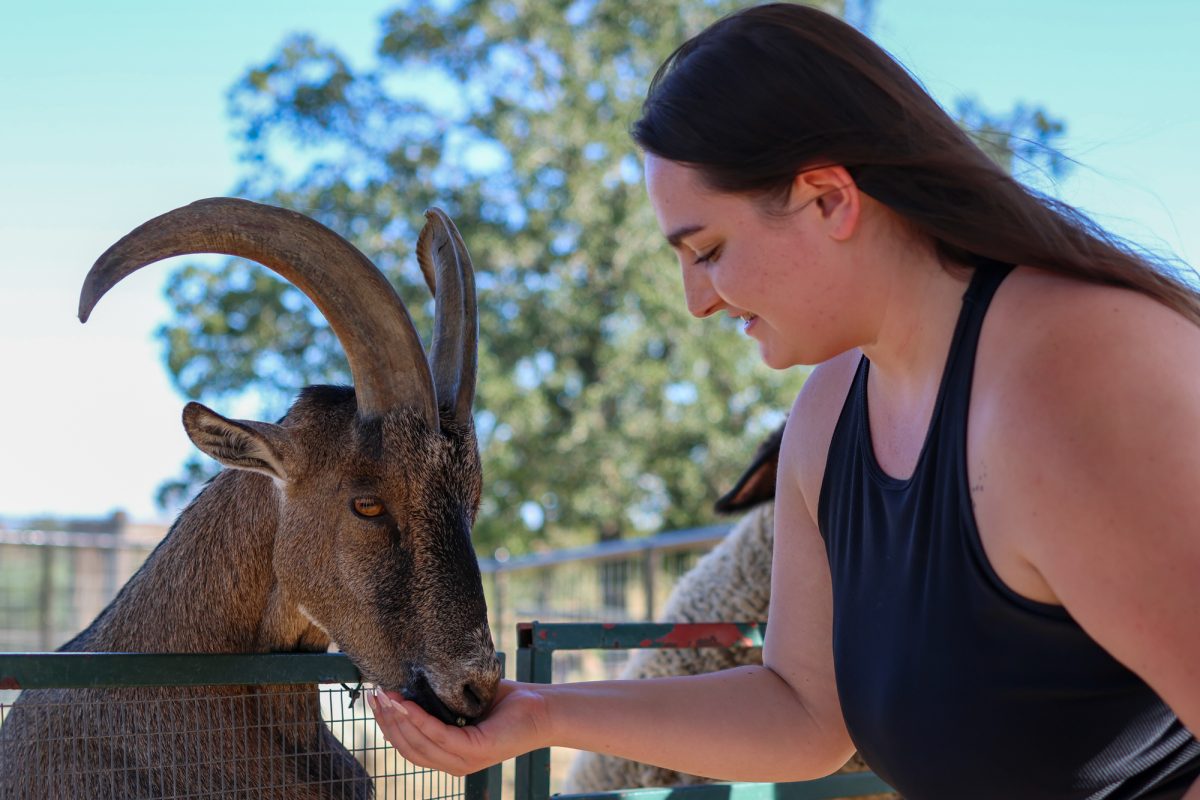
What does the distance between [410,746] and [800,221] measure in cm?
123

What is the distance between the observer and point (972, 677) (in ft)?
5.73

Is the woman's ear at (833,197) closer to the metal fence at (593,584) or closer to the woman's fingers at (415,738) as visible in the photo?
the woman's fingers at (415,738)

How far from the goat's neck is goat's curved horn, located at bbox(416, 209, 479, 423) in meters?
0.51

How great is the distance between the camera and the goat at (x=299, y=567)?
2637mm

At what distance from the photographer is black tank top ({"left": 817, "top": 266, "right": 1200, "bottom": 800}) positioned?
169 cm

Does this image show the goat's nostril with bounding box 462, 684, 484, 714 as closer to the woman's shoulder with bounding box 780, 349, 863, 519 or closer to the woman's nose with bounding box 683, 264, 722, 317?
the woman's shoulder with bounding box 780, 349, 863, 519

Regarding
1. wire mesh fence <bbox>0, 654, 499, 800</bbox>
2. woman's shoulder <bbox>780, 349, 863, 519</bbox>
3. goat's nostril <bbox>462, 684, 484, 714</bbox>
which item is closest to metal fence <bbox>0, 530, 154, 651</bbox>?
wire mesh fence <bbox>0, 654, 499, 800</bbox>

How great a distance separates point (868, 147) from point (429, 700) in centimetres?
148

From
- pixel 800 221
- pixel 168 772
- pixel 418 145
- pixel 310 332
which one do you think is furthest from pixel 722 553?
pixel 418 145

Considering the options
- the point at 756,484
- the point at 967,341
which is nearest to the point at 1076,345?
the point at 967,341

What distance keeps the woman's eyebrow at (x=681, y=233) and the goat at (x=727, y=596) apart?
2940 mm

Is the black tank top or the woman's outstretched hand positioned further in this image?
the woman's outstretched hand

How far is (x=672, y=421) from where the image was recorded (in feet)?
58.7

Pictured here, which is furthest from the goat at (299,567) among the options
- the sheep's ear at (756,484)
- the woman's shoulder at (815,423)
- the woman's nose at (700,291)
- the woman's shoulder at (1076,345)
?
the sheep's ear at (756,484)
